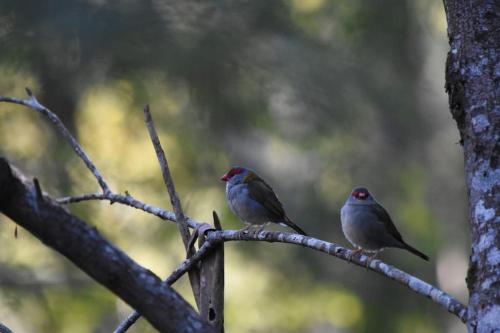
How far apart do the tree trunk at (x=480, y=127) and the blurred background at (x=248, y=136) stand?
607cm

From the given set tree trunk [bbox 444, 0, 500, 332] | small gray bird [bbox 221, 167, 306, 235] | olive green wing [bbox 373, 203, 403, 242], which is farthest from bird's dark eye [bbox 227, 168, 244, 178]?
tree trunk [bbox 444, 0, 500, 332]

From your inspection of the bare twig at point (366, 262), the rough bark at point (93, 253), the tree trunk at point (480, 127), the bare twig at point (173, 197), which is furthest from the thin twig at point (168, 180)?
the tree trunk at point (480, 127)

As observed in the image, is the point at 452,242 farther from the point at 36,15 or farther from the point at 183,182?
the point at 36,15

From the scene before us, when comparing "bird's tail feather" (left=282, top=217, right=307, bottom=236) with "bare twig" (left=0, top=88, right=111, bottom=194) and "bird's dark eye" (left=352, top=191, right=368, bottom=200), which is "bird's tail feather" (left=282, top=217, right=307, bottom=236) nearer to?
"bird's dark eye" (left=352, top=191, right=368, bottom=200)

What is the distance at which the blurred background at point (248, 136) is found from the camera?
997 cm

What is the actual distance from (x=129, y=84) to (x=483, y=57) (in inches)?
326

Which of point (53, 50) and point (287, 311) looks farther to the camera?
point (287, 311)

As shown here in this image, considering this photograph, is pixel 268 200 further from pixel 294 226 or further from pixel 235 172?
pixel 235 172

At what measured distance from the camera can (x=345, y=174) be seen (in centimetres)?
1460

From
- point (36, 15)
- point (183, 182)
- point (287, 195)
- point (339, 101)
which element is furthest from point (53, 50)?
point (287, 195)

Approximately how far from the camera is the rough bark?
264 centimetres

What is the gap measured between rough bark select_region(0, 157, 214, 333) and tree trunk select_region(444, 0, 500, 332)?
3.67ft

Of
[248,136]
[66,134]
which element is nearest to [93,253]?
[66,134]

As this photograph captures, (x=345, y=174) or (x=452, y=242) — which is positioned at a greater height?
(x=345, y=174)
